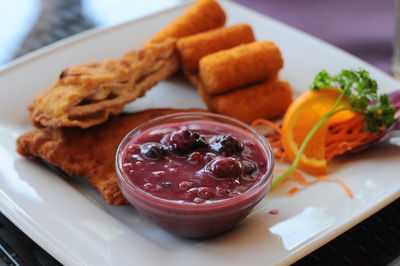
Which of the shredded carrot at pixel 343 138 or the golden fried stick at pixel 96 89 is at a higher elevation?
the golden fried stick at pixel 96 89

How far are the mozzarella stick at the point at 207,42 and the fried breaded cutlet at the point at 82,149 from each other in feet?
2.07

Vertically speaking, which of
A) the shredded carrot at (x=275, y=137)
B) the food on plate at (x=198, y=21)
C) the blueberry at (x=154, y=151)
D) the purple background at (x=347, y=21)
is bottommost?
the purple background at (x=347, y=21)

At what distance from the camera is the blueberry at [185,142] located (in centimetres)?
239

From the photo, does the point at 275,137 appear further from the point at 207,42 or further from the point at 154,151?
the point at 154,151

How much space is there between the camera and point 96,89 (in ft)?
9.63

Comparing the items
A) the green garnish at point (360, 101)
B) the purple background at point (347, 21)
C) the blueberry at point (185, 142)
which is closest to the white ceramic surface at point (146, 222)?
the green garnish at point (360, 101)

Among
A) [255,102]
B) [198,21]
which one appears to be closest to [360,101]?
[255,102]

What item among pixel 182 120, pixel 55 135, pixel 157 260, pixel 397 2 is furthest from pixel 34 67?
pixel 397 2

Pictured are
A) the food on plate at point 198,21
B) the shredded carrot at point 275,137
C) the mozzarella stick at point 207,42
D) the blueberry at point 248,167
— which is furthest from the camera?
the food on plate at point 198,21

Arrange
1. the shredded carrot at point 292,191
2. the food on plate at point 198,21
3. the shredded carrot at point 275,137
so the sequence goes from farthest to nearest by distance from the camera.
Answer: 1. the food on plate at point 198,21
2. the shredded carrot at point 275,137
3. the shredded carrot at point 292,191

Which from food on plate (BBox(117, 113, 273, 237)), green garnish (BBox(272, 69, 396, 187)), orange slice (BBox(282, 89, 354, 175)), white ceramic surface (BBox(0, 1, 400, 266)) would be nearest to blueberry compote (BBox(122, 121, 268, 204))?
food on plate (BBox(117, 113, 273, 237))

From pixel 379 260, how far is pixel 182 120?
3.58ft

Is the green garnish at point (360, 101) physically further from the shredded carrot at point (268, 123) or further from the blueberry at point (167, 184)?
the blueberry at point (167, 184)

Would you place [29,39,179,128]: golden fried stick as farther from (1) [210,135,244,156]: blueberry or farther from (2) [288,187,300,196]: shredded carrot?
(2) [288,187,300,196]: shredded carrot
